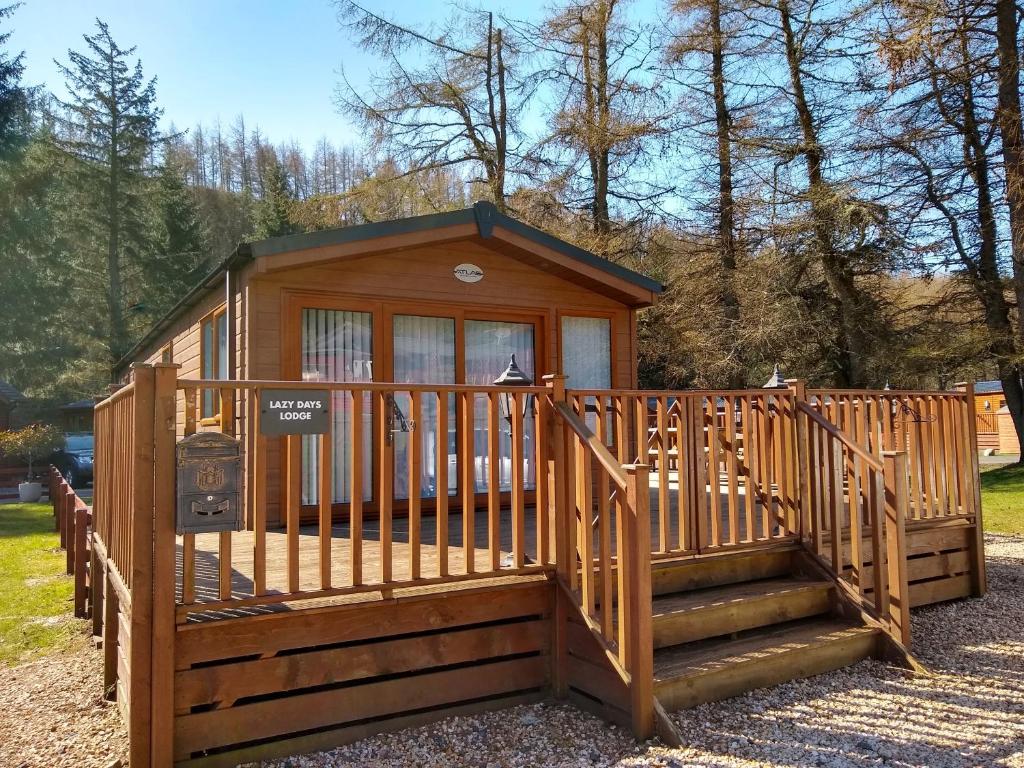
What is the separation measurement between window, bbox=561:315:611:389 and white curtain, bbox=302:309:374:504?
1.82 meters

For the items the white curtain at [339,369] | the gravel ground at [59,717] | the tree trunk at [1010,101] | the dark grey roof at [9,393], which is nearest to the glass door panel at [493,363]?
the white curtain at [339,369]

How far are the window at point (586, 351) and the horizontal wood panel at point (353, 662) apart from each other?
10.8ft

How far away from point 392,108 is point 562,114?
340 cm

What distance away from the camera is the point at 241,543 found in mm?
4828

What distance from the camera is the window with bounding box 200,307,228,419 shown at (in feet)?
20.1

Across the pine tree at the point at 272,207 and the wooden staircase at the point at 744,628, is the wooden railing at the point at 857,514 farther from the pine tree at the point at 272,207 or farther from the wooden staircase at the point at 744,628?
the pine tree at the point at 272,207

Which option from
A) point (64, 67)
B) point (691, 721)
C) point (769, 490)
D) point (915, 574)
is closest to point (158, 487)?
point (691, 721)

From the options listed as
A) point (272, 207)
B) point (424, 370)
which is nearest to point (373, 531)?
point (424, 370)

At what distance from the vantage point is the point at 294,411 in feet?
9.94

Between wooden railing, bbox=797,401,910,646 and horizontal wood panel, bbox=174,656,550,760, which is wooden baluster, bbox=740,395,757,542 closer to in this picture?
wooden railing, bbox=797,401,910,646

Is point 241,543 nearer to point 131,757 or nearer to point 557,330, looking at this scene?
point 131,757

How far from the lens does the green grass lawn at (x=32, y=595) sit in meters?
4.95

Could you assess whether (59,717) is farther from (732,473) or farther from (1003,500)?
(1003,500)

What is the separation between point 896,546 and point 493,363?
3.36 metres
